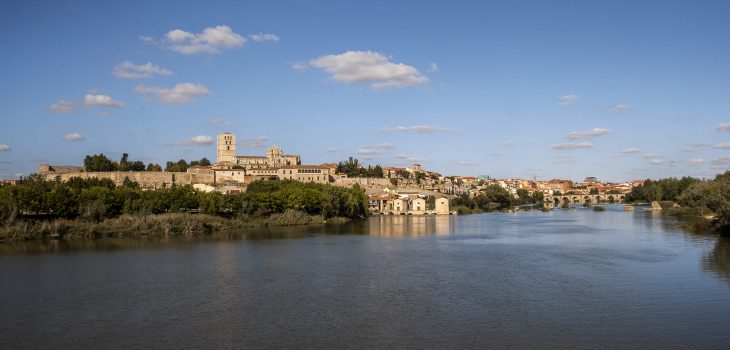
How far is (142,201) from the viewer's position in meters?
28.4

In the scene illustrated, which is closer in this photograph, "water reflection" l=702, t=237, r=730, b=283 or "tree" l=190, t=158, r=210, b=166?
"water reflection" l=702, t=237, r=730, b=283

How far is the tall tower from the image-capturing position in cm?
6744

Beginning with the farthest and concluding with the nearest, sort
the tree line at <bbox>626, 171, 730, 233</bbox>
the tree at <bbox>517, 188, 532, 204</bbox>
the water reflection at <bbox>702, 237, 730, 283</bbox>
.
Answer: the tree at <bbox>517, 188, 532, 204</bbox>, the tree line at <bbox>626, 171, 730, 233</bbox>, the water reflection at <bbox>702, 237, 730, 283</bbox>

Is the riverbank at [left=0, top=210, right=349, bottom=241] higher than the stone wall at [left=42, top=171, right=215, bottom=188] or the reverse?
the reverse

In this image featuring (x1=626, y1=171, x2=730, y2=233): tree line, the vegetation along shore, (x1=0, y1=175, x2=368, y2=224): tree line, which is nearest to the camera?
(x1=626, y1=171, x2=730, y2=233): tree line

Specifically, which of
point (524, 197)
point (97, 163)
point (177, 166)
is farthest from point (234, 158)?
point (524, 197)

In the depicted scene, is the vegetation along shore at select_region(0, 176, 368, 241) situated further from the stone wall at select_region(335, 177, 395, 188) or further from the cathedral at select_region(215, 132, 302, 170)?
the cathedral at select_region(215, 132, 302, 170)

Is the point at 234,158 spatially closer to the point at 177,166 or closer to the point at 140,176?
the point at 177,166

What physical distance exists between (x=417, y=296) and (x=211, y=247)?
37.0 ft

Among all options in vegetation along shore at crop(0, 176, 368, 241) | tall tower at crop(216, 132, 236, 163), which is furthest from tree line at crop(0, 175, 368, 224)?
tall tower at crop(216, 132, 236, 163)

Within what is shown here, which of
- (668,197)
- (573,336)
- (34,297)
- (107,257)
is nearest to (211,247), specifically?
(107,257)

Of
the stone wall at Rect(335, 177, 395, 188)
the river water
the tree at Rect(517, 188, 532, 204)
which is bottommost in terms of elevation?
the river water

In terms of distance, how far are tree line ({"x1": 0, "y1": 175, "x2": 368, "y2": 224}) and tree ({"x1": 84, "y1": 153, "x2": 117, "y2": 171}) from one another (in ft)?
29.9

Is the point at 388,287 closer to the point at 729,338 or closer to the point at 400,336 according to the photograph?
the point at 400,336
